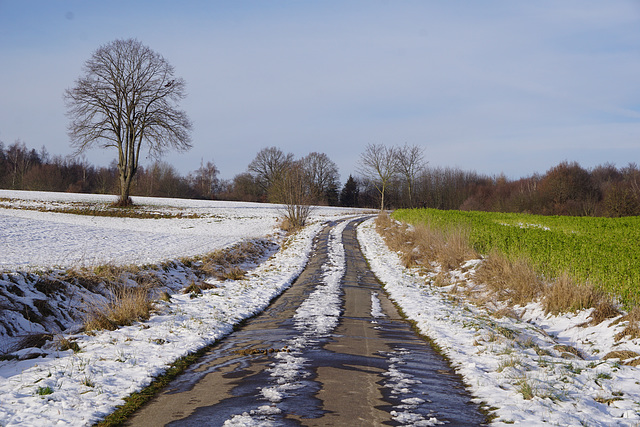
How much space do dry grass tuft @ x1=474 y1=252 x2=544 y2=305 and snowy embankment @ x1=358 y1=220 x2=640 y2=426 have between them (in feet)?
1.77

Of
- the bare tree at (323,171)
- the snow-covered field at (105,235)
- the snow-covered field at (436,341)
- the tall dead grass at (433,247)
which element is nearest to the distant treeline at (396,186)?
the bare tree at (323,171)

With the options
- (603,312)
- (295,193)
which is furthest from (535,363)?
(295,193)

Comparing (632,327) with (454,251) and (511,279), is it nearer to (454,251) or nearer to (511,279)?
(511,279)

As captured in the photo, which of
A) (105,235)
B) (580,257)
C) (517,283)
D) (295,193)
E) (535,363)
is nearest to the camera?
(535,363)

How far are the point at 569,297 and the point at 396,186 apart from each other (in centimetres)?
6029

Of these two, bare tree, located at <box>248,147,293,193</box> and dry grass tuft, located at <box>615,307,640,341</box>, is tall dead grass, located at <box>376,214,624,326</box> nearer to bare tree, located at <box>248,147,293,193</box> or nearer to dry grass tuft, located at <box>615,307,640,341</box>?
dry grass tuft, located at <box>615,307,640,341</box>

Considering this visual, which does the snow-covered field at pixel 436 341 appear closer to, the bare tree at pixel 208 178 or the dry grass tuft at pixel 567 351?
the dry grass tuft at pixel 567 351

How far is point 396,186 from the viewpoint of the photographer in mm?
68562

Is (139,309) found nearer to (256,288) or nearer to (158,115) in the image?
(256,288)

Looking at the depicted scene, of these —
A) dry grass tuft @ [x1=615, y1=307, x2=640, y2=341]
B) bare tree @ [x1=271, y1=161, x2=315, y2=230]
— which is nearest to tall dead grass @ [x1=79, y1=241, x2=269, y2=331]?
dry grass tuft @ [x1=615, y1=307, x2=640, y2=341]

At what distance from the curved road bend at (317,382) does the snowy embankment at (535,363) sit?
1.31 ft

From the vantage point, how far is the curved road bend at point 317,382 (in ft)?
14.6

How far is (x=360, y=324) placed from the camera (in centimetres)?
902

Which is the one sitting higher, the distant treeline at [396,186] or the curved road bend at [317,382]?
the distant treeline at [396,186]
